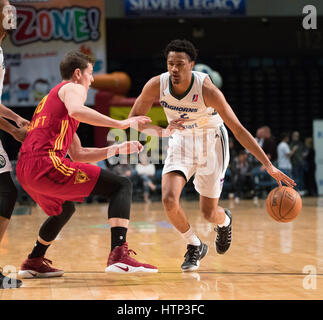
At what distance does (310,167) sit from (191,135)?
1182cm

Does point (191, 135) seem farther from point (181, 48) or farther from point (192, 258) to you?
point (192, 258)

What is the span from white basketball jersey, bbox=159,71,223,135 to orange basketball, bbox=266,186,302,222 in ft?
2.89

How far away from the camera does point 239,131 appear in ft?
15.6

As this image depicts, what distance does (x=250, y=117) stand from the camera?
18.1 meters

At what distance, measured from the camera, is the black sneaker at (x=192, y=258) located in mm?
5066

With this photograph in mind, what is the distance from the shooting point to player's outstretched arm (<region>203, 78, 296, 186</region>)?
466 cm

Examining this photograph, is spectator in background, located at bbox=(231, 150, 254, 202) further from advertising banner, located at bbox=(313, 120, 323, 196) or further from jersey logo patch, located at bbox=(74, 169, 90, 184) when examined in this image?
jersey logo patch, located at bbox=(74, 169, 90, 184)

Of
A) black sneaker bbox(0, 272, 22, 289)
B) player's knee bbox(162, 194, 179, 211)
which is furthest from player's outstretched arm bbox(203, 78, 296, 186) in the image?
black sneaker bbox(0, 272, 22, 289)

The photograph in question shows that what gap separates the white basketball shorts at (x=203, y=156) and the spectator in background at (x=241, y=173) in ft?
30.1

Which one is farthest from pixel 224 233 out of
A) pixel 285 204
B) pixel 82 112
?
pixel 82 112

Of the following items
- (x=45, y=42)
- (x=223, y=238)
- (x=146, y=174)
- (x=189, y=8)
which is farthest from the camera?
(x=189, y=8)

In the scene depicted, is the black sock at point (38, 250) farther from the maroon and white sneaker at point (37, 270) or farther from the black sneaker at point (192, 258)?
the black sneaker at point (192, 258)

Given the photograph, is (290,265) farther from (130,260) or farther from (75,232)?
(75,232)
